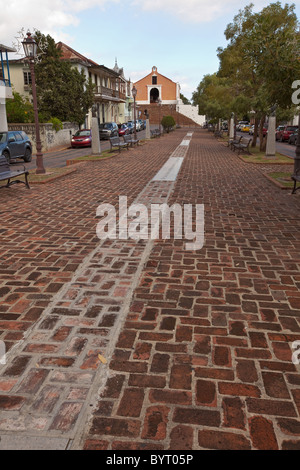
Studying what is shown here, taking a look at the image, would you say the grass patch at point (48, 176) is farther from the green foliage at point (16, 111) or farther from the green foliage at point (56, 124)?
the green foliage at point (56, 124)

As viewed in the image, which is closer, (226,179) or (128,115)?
(226,179)

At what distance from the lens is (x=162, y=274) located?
4777 millimetres

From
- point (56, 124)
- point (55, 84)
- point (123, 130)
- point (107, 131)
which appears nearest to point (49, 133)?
point (56, 124)

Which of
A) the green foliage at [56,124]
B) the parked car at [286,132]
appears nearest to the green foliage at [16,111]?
the green foliage at [56,124]

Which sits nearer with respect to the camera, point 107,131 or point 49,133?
point 49,133

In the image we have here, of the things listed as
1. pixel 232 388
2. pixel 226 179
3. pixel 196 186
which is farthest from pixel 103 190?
pixel 232 388

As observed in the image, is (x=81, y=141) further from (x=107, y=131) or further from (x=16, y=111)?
(x=107, y=131)

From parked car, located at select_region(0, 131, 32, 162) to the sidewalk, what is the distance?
36.8 feet

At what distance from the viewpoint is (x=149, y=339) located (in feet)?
11.1

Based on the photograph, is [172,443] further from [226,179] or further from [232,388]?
[226,179]

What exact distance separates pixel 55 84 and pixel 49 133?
5699 mm

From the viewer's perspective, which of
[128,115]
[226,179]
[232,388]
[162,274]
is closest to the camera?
[232,388]

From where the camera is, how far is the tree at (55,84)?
30.3m

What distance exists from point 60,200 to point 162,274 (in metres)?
5.26
